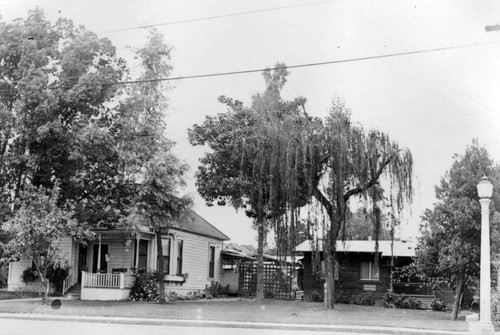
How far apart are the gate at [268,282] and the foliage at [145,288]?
7778 millimetres

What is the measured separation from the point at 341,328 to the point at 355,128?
851 cm

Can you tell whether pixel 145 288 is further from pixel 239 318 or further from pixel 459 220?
pixel 459 220

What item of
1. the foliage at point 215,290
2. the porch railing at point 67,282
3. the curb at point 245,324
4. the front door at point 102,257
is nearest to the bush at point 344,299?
the foliage at point 215,290

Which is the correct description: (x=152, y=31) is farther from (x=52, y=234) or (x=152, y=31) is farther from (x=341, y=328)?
(x=341, y=328)

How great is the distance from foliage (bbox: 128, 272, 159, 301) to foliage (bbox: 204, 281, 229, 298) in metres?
6.31

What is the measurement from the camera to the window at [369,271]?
34625 mm

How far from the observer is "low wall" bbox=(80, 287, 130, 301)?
2833cm

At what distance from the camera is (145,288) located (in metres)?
28.8

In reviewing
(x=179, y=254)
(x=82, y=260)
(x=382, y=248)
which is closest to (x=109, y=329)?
(x=82, y=260)

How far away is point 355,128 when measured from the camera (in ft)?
75.9

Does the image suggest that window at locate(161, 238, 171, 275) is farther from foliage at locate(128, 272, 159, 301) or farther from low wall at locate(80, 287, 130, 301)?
low wall at locate(80, 287, 130, 301)

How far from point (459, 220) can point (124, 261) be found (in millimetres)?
16606

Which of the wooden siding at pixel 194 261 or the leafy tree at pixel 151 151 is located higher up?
the leafy tree at pixel 151 151

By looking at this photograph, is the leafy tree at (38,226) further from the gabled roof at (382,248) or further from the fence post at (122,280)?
the gabled roof at (382,248)
